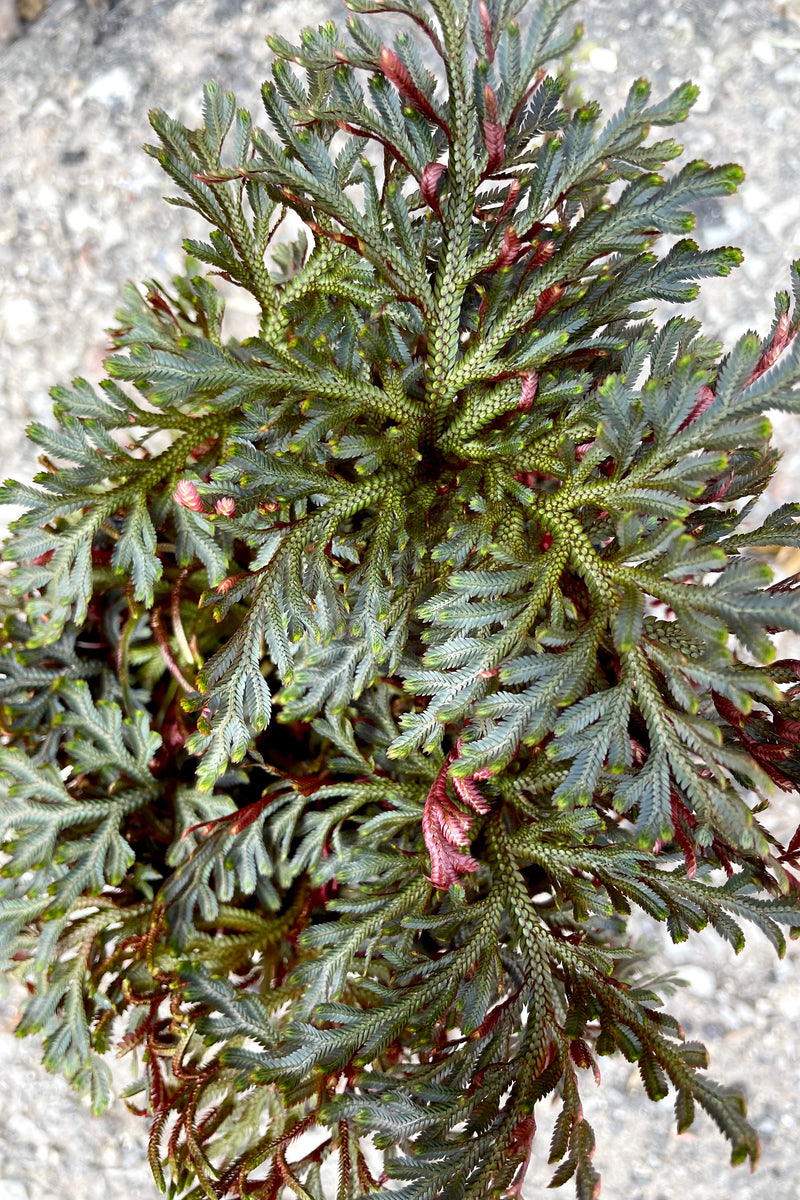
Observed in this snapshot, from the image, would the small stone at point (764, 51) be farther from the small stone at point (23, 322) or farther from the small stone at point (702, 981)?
the small stone at point (702, 981)

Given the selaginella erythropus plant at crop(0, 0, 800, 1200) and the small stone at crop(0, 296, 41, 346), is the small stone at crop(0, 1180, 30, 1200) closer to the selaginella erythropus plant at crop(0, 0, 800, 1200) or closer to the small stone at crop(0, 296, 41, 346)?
the selaginella erythropus plant at crop(0, 0, 800, 1200)

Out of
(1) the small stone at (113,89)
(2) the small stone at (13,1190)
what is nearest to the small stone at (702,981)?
(2) the small stone at (13,1190)

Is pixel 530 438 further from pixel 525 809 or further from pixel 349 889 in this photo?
pixel 349 889

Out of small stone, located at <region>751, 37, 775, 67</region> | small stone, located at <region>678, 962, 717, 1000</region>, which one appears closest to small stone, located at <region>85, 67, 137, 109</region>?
small stone, located at <region>751, 37, 775, 67</region>

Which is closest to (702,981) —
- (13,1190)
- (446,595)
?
(446,595)

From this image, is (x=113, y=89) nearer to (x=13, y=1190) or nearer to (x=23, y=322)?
(x=23, y=322)
